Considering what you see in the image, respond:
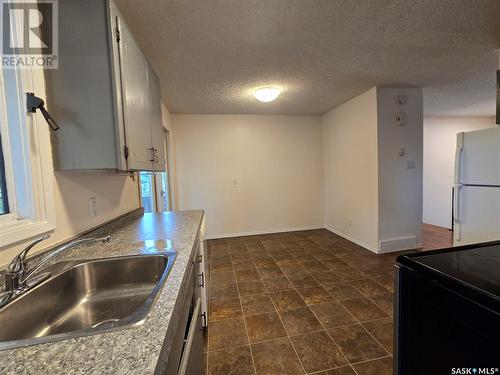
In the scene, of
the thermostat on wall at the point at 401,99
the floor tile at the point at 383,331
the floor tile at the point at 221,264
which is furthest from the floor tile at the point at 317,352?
the thermostat on wall at the point at 401,99

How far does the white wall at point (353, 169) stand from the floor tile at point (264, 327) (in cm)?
215

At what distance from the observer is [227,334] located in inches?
68.9

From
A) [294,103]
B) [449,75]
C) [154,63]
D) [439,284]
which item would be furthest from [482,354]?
[294,103]

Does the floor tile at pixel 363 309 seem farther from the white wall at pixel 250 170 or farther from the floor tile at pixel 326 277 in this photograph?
the white wall at pixel 250 170

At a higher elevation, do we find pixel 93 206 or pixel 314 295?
pixel 93 206

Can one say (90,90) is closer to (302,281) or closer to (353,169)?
(302,281)

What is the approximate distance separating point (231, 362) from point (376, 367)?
914 mm

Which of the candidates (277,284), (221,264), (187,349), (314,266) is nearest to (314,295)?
(277,284)

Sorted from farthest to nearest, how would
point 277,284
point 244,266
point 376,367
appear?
point 244,266, point 277,284, point 376,367

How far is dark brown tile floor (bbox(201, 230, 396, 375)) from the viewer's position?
1.48 m

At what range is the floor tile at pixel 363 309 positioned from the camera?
74.3 inches

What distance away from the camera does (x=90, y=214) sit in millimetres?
1435

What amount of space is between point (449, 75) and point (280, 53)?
224cm

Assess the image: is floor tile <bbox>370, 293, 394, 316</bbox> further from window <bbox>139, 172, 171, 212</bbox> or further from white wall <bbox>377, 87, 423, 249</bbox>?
window <bbox>139, 172, 171, 212</bbox>
